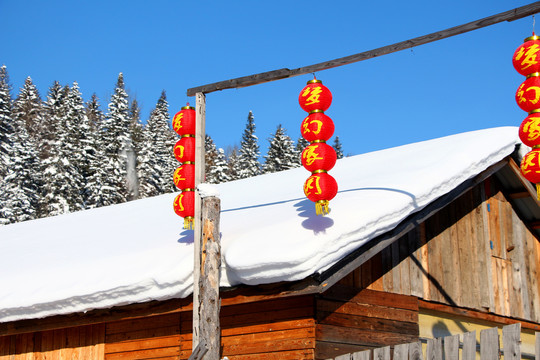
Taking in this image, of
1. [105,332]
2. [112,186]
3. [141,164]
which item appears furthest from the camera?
[141,164]

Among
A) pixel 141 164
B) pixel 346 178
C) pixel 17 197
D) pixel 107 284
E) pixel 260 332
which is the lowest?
pixel 260 332

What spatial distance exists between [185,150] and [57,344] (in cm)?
362

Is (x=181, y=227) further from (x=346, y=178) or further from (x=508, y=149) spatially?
(x=508, y=149)

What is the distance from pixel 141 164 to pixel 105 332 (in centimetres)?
4493

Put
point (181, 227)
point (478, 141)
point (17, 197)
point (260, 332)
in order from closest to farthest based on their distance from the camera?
point (260, 332) → point (478, 141) → point (181, 227) → point (17, 197)

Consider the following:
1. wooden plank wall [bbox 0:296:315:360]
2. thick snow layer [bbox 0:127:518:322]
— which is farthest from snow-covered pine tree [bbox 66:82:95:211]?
wooden plank wall [bbox 0:296:315:360]

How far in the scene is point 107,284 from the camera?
359 inches

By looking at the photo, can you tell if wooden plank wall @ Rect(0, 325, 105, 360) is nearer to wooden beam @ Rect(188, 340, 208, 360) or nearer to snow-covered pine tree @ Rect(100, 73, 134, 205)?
wooden beam @ Rect(188, 340, 208, 360)

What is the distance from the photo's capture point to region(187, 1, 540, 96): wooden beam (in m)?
7.46

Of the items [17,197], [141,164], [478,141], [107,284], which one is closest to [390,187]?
[478,141]

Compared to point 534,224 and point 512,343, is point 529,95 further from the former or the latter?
point 534,224

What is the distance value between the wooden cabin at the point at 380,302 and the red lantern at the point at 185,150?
6.52ft

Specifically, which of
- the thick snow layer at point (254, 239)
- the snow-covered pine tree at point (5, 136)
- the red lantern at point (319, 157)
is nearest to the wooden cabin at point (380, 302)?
the thick snow layer at point (254, 239)

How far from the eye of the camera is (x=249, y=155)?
2542 inches
